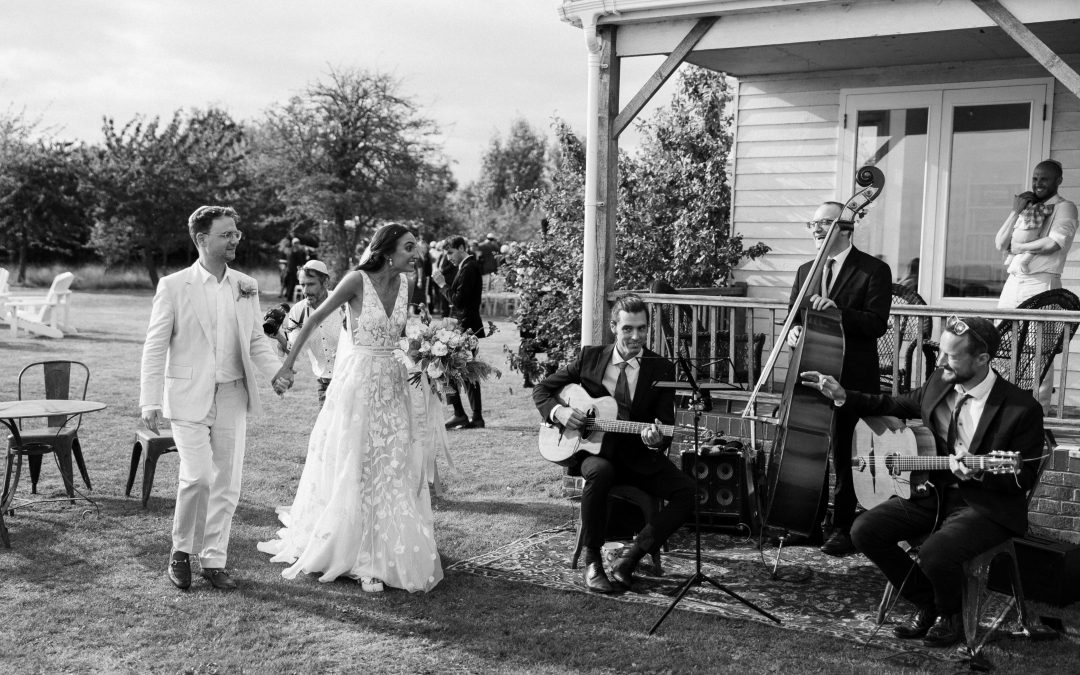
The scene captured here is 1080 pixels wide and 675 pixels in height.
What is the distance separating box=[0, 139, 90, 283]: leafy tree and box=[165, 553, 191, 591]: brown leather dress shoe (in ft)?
101

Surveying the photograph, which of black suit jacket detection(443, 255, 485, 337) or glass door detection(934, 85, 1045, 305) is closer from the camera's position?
glass door detection(934, 85, 1045, 305)

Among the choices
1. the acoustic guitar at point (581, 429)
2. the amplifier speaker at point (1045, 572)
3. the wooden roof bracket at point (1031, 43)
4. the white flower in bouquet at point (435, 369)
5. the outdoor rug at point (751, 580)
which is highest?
the wooden roof bracket at point (1031, 43)

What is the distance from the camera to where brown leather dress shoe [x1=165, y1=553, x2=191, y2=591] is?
19.3ft

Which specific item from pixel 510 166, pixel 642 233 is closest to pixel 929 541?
pixel 642 233

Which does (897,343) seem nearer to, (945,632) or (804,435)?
(804,435)

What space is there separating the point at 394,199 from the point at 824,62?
2542 cm

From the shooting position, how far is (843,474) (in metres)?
6.70

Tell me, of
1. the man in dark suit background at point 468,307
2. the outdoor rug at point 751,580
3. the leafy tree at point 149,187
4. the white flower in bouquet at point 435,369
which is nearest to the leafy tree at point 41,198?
the leafy tree at point 149,187

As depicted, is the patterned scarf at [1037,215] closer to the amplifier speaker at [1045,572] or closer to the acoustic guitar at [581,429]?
the amplifier speaker at [1045,572]

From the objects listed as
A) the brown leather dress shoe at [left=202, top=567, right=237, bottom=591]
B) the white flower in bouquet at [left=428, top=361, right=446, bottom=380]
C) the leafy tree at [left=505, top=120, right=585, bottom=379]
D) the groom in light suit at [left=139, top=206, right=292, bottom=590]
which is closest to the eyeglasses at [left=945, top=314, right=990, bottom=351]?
the white flower in bouquet at [left=428, top=361, right=446, bottom=380]

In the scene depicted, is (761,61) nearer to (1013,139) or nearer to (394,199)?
(1013,139)

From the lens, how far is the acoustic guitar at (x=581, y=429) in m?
6.10

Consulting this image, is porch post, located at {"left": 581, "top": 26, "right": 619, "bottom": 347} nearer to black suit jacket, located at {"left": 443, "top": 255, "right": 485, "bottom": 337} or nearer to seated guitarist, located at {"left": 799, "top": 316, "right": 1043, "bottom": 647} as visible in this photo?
seated guitarist, located at {"left": 799, "top": 316, "right": 1043, "bottom": 647}

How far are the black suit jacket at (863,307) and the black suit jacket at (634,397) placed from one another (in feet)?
3.20
